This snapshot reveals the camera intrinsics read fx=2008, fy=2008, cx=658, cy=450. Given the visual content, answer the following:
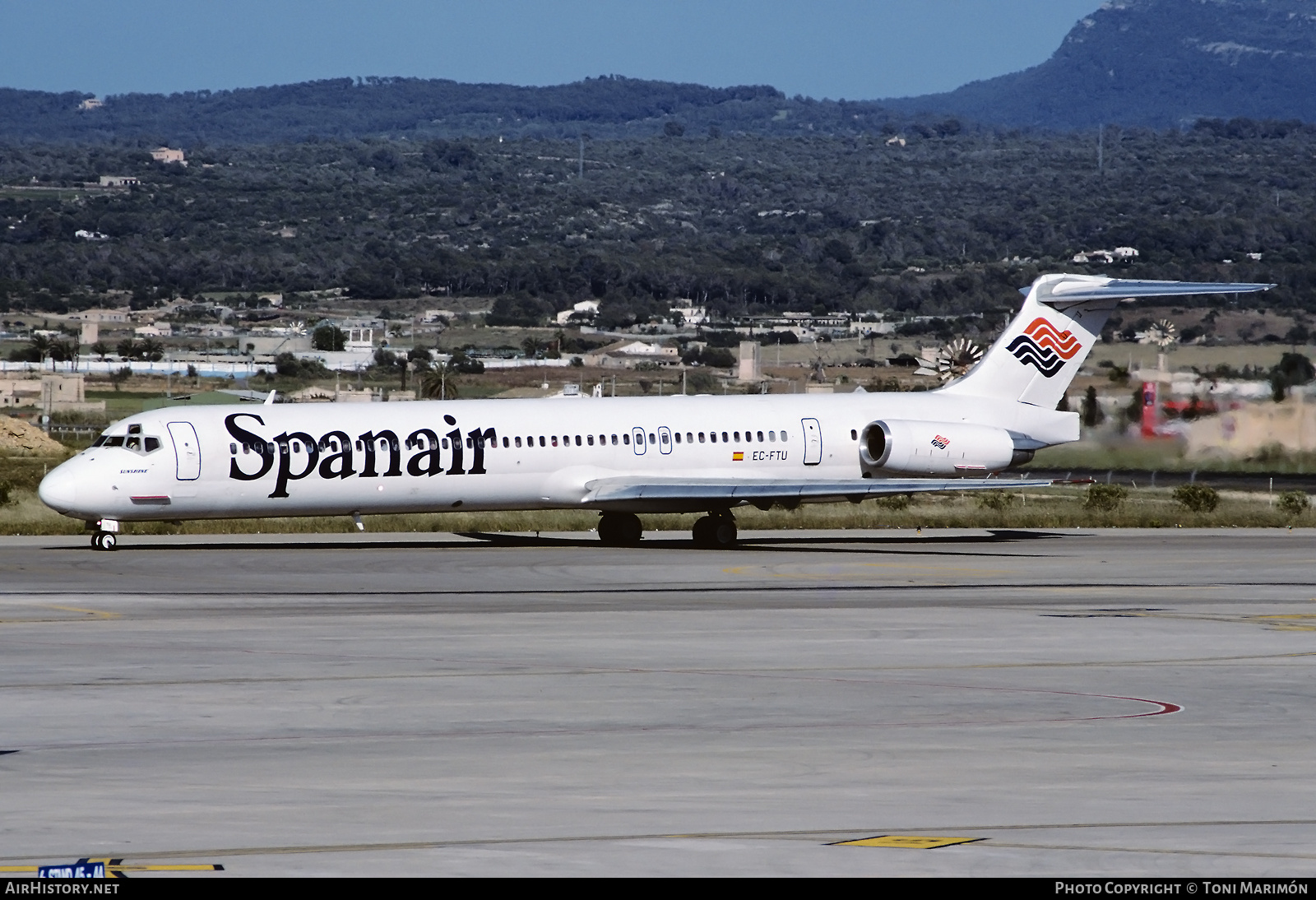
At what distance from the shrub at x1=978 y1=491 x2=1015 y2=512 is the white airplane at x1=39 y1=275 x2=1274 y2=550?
37.9 ft

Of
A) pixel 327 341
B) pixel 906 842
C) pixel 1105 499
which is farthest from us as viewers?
pixel 327 341

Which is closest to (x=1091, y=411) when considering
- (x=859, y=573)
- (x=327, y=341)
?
(x=859, y=573)

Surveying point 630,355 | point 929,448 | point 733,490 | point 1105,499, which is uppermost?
point 929,448

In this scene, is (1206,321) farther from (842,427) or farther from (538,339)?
(538,339)

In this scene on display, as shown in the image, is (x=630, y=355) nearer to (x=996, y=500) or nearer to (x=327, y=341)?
(x=327, y=341)

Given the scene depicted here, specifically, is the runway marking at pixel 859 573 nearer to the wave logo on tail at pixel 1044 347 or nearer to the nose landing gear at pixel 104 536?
the wave logo on tail at pixel 1044 347

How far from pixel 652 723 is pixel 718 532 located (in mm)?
24279

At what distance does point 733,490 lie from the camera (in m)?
39.7

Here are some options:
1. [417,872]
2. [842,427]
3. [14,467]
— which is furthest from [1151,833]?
[14,467]

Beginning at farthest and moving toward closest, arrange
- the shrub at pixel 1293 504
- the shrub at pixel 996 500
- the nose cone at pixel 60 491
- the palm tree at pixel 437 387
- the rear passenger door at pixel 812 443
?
the palm tree at pixel 437 387 → the shrub at pixel 996 500 → the shrub at pixel 1293 504 → the rear passenger door at pixel 812 443 → the nose cone at pixel 60 491

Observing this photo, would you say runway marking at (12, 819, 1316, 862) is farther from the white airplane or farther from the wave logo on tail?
the wave logo on tail

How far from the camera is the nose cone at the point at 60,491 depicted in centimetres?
3697

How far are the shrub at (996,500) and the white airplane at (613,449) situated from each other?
455 inches

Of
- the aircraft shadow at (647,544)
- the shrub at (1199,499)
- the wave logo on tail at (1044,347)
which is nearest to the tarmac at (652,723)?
the aircraft shadow at (647,544)
